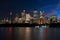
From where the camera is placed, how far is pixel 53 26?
422 ft
